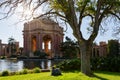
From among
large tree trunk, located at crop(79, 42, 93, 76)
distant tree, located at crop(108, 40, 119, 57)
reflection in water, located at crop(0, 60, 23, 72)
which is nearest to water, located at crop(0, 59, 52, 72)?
reflection in water, located at crop(0, 60, 23, 72)

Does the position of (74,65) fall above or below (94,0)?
below

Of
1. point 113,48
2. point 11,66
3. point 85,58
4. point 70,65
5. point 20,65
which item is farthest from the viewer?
point 113,48

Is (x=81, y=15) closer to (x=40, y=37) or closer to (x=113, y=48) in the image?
(x=113, y=48)

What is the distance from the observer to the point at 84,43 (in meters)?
16.0

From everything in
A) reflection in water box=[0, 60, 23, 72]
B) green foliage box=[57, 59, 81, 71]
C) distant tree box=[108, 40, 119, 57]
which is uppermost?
distant tree box=[108, 40, 119, 57]

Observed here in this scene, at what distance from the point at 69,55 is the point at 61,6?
57.6 metres

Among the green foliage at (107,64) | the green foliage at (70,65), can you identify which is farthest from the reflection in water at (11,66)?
the green foliage at (107,64)

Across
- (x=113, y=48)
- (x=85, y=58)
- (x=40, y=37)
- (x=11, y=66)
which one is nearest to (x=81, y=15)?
(x=85, y=58)

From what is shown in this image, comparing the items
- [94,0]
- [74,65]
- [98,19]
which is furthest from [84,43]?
[74,65]

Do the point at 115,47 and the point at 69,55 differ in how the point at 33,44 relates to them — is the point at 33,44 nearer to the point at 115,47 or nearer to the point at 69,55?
the point at 69,55

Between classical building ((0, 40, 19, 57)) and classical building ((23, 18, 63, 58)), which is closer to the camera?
classical building ((23, 18, 63, 58))

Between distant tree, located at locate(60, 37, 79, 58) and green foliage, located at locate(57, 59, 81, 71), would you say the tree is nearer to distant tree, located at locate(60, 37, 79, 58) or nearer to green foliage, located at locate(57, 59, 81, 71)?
green foliage, located at locate(57, 59, 81, 71)

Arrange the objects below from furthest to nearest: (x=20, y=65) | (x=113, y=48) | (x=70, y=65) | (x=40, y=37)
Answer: (x=40, y=37)
(x=113, y=48)
(x=20, y=65)
(x=70, y=65)

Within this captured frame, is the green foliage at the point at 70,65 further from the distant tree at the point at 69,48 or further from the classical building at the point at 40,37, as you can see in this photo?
the classical building at the point at 40,37
